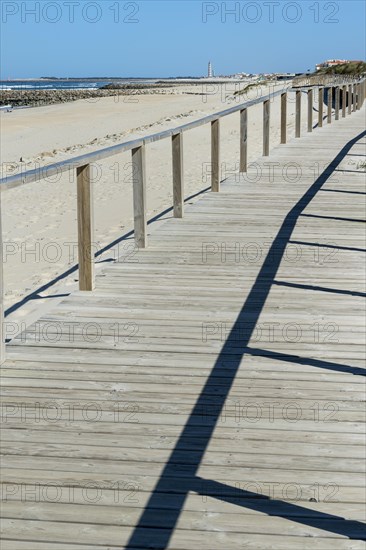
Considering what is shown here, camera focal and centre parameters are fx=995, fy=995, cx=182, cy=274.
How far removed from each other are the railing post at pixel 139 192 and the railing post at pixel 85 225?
134cm

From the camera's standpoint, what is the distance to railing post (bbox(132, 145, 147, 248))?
7836 mm

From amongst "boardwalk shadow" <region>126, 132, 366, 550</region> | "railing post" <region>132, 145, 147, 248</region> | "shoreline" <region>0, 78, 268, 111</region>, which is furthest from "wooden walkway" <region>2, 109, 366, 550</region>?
"shoreline" <region>0, 78, 268, 111</region>

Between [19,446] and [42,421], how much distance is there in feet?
0.90

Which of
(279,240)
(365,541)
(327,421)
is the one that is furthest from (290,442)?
(279,240)

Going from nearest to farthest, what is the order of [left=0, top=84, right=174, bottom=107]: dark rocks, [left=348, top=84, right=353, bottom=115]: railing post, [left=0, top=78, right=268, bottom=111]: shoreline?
1. [left=348, top=84, right=353, bottom=115]: railing post
2. [left=0, top=84, right=174, bottom=107]: dark rocks
3. [left=0, top=78, right=268, bottom=111]: shoreline

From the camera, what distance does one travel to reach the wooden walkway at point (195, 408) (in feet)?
10.8

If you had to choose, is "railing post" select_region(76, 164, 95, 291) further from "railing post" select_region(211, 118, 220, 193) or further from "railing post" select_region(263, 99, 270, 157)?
"railing post" select_region(263, 99, 270, 157)

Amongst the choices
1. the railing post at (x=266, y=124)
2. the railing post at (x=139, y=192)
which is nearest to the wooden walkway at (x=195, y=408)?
the railing post at (x=139, y=192)

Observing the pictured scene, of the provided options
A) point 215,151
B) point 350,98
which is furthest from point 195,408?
point 350,98

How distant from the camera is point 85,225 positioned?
6527 millimetres

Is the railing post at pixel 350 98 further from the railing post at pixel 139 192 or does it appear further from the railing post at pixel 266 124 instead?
the railing post at pixel 139 192

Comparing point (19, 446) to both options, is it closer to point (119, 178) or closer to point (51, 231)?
point (51, 231)

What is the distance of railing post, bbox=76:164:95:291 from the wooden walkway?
161 millimetres

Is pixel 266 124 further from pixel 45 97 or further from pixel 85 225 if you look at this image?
pixel 45 97
